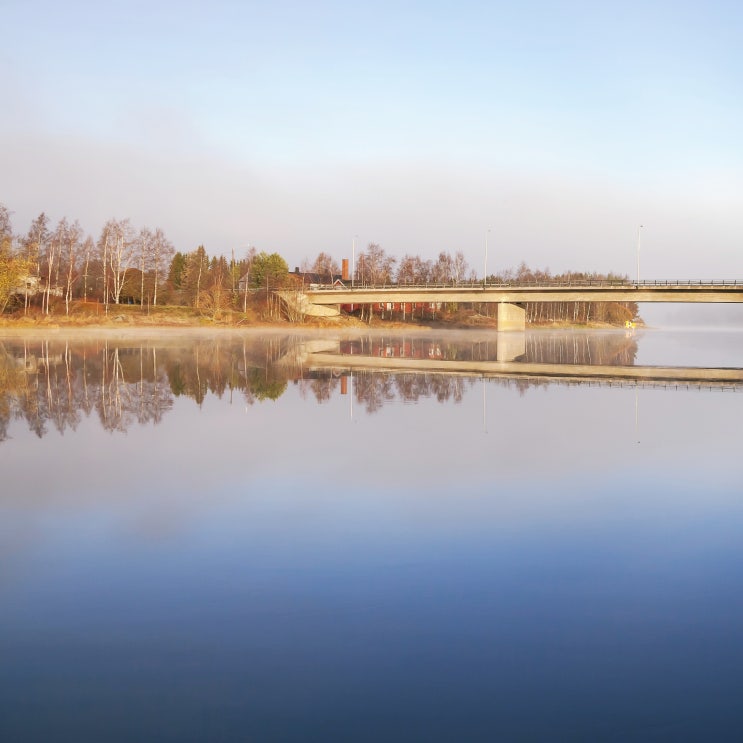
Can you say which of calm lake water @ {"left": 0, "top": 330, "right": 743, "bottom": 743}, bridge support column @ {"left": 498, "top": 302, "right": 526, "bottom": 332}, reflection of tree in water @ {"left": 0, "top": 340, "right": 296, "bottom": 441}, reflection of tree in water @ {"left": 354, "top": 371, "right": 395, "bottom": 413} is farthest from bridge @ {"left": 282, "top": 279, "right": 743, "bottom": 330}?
calm lake water @ {"left": 0, "top": 330, "right": 743, "bottom": 743}

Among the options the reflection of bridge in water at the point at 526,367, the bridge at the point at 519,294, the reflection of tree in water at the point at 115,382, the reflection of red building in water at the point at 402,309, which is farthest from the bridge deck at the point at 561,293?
the reflection of tree in water at the point at 115,382

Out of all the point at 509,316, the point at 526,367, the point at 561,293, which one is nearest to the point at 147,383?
the point at 526,367

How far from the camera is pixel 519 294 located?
102500 mm

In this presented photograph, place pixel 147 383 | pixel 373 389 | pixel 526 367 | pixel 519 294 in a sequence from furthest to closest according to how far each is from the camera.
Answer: pixel 519 294 → pixel 526 367 → pixel 373 389 → pixel 147 383

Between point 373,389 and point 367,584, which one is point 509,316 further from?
point 367,584

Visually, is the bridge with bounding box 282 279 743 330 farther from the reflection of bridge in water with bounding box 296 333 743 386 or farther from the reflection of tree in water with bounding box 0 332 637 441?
the reflection of tree in water with bounding box 0 332 637 441

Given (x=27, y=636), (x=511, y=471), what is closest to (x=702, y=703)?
(x=27, y=636)

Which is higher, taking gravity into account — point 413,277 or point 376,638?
point 413,277

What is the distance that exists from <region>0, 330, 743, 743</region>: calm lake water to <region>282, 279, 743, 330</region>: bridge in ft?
236

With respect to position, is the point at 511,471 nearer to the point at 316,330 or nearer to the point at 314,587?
the point at 314,587

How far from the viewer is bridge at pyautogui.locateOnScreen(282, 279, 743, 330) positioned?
84.9m

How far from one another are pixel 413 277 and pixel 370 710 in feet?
512

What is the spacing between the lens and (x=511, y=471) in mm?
14781

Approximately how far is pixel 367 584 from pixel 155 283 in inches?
4200
